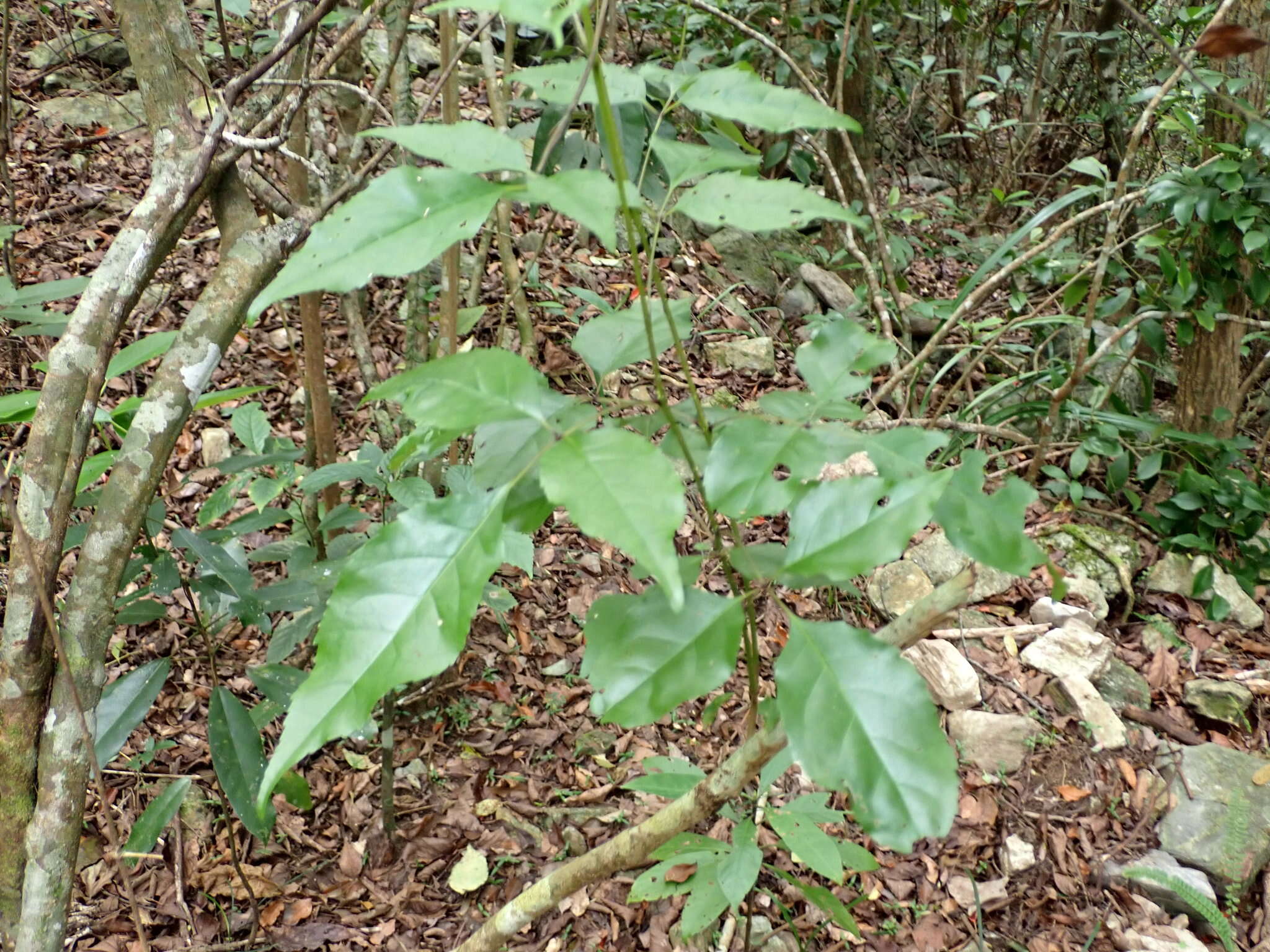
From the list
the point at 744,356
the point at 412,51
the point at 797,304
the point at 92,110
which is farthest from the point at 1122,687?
the point at 92,110

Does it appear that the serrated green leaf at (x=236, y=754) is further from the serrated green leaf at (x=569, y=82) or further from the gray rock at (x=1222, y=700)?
the gray rock at (x=1222, y=700)

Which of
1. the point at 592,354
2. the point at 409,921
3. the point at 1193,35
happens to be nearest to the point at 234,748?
the point at 409,921

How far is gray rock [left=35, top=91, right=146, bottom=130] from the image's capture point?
4.33 m

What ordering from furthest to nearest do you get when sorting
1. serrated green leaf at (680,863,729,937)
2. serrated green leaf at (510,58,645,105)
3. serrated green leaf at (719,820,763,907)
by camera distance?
serrated green leaf at (680,863,729,937)
serrated green leaf at (719,820,763,907)
serrated green leaf at (510,58,645,105)

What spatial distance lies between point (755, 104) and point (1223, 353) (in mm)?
3581

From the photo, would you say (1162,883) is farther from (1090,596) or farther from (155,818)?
(155,818)

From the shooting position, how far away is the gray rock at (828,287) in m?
4.89

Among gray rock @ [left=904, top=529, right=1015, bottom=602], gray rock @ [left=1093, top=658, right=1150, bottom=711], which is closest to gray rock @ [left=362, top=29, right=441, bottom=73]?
gray rock @ [left=904, top=529, right=1015, bottom=602]

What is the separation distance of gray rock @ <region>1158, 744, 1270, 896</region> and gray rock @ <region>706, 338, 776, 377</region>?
2285 millimetres

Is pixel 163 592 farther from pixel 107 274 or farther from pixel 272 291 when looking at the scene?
pixel 272 291

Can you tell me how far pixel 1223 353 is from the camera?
3604 mm

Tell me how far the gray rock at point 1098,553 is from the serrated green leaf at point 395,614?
319 centimetres

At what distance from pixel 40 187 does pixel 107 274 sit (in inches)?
133

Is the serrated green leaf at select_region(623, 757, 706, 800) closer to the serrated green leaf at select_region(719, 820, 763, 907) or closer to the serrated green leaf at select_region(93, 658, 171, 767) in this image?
the serrated green leaf at select_region(719, 820, 763, 907)
